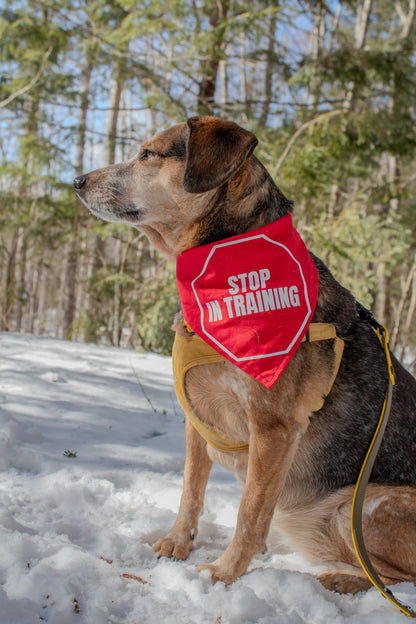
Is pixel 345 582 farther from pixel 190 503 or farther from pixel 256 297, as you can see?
pixel 256 297

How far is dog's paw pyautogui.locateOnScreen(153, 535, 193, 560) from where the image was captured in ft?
7.11

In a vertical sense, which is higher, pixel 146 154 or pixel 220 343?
pixel 146 154

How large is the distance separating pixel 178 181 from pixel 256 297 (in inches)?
30.4

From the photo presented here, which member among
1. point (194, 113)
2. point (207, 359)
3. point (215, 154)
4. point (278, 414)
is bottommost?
point (278, 414)

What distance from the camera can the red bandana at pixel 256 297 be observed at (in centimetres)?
202

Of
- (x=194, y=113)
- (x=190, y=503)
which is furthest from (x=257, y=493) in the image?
(x=194, y=113)

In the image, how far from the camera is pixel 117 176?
8.25 feet

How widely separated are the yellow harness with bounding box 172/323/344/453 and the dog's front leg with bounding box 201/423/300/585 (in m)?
0.22

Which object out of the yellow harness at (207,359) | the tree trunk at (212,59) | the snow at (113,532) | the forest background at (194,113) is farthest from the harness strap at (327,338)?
the tree trunk at (212,59)

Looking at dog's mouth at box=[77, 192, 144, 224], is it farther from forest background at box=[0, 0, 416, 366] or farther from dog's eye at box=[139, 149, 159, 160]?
forest background at box=[0, 0, 416, 366]

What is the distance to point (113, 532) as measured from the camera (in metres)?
2.14

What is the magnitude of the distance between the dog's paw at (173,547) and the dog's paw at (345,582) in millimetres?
654

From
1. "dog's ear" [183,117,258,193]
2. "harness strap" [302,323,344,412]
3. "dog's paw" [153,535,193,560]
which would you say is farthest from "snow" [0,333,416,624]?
"dog's ear" [183,117,258,193]

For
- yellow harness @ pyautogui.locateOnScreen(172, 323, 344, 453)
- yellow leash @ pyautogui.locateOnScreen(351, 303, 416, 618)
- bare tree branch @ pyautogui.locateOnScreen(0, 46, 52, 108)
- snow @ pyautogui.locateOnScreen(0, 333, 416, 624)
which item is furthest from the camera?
bare tree branch @ pyautogui.locateOnScreen(0, 46, 52, 108)
